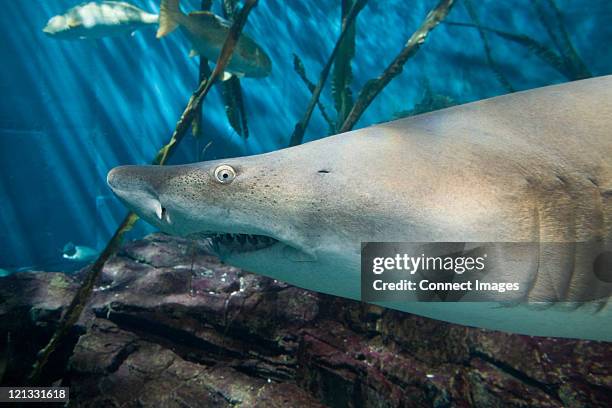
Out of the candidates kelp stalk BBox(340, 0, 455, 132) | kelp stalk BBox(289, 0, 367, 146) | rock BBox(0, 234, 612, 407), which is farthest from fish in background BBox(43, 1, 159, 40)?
rock BBox(0, 234, 612, 407)

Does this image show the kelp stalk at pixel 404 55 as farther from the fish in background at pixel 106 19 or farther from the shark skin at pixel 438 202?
the fish in background at pixel 106 19

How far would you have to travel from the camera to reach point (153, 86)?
15.4 meters

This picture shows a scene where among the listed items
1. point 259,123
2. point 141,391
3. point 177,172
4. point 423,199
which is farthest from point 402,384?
point 259,123

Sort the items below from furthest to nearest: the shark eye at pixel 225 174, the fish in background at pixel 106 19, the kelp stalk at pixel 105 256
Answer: the fish in background at pixel 106 19 → the kelp stalk at pixel 105 256 → the shark eye at pixel 225 174

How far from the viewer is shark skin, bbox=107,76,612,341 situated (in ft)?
4.61

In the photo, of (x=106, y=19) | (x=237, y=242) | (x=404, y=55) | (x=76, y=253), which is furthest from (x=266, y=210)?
(x=76, y=253)

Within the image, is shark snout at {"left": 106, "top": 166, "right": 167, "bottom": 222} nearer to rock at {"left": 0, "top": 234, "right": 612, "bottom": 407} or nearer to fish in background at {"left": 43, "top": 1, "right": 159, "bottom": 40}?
rock at {"left": 0, "top": 234, "right": 612, "bottom": 407}

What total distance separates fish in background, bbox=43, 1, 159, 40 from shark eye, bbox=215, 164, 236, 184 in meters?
10.4

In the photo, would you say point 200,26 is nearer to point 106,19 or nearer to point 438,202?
point 438,202

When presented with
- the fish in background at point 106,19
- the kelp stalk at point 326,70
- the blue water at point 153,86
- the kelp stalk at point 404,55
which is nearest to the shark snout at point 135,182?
the kelp stalk at point 404,55

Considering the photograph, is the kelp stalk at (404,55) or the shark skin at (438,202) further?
the kelp stalk at (404,55)

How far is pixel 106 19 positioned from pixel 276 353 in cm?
1109

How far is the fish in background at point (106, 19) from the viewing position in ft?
34.1

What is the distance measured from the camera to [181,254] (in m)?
4.39
